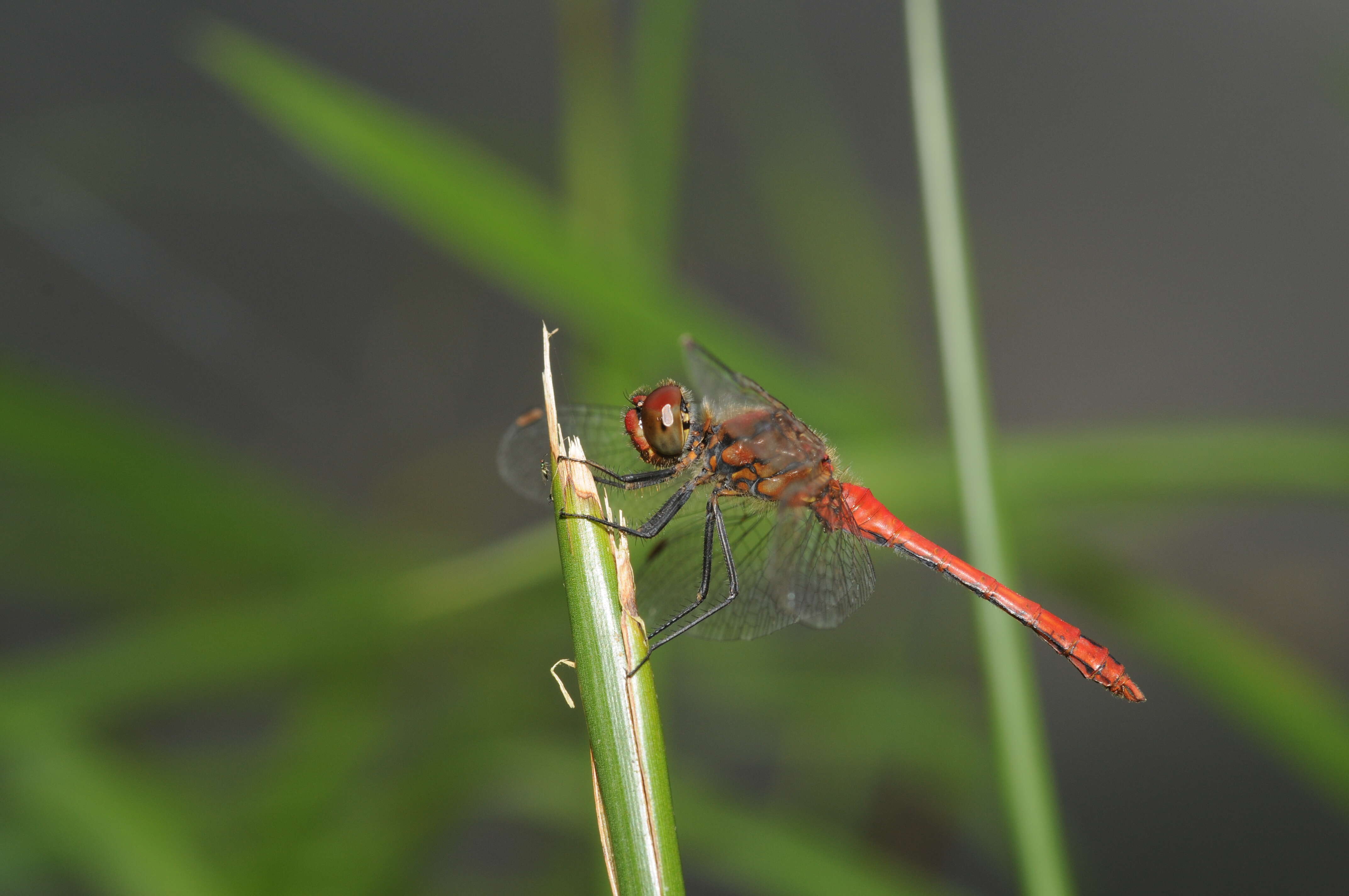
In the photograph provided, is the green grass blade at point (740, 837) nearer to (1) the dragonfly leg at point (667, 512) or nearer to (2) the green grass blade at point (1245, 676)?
(2) the green grass blade at point (1245, 676)

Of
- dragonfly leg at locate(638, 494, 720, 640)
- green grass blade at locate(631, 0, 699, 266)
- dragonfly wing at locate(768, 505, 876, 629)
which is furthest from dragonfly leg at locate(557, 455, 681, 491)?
green grass blade at locate(631, 0, 699, 266)

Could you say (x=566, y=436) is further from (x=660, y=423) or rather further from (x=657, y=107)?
Answer: (x=657, y=107)

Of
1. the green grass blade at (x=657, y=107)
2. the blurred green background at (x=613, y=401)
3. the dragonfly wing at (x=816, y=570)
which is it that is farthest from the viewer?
the green grass blade at (x=657, y=107)

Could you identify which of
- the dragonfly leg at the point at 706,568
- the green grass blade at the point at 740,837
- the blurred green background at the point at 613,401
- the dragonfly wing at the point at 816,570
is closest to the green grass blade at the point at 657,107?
the blurred green background at the point at 613,401

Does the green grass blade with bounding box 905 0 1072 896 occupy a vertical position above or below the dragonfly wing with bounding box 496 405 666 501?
below

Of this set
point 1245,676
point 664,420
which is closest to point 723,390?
point 664,420

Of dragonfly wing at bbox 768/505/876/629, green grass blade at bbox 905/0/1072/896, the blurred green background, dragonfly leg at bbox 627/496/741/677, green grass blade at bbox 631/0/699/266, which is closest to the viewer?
green grass blade at bbox 905/0/1072/896

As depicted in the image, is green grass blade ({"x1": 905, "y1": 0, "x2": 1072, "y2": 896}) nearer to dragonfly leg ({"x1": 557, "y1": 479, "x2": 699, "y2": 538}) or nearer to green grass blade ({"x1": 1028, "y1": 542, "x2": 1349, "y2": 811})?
dragonfly leg ({"x1": 557, "y1": 479, "x2": 699, "y2": 538})

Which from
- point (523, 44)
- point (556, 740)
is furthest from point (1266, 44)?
point (556, 740)
